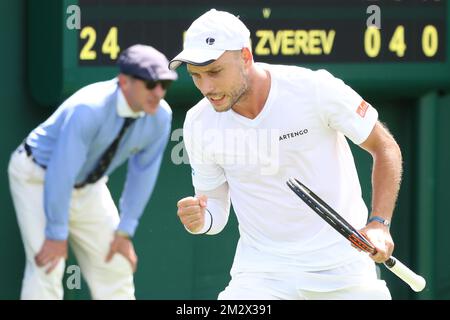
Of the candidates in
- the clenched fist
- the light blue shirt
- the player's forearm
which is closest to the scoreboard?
the light blue shirt

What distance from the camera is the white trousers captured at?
221 inches

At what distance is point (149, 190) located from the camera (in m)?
5.89

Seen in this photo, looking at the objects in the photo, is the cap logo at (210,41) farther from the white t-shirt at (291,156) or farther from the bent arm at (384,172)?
the bent arm at (384,172)

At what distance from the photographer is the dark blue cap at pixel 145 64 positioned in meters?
5.52

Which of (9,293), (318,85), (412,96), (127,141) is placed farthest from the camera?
(412,96)

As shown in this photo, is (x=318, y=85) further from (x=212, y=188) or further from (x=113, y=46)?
(x=113, y=46)

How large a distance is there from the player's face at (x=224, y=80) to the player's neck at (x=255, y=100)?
0.03m

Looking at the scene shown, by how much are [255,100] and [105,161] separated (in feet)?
2.73

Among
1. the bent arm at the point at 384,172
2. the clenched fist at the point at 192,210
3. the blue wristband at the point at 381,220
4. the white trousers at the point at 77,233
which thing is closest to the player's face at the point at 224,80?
the clenched fist at the point at 192,210

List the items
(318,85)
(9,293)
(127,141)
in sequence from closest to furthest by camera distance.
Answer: (318,85) → (127,141) → (9,293)

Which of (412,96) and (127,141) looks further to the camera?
(412,96)
